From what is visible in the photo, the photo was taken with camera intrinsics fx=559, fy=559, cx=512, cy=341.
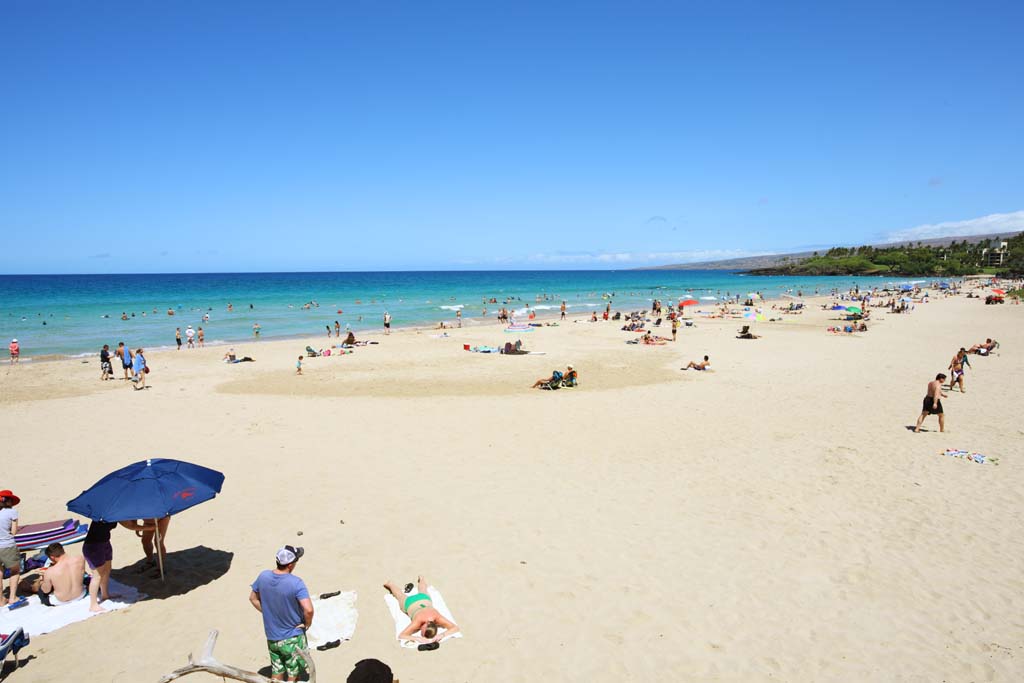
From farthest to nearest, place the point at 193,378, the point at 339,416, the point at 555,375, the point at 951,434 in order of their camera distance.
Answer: the point at 193,378
the point at 555,375
the point at 339,416
the point at 951,434

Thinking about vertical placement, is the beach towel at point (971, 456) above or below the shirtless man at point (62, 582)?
below

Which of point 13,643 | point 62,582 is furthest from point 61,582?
point 13,643

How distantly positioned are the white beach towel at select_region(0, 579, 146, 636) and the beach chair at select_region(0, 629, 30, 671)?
42 cm

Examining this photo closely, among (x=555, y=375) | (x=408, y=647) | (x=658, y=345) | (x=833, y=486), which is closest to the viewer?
(x=408, y=647)

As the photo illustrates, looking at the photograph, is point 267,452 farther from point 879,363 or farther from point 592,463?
point 879,363

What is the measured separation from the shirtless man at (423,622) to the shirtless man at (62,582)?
339cm

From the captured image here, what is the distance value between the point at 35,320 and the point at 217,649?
171 feet

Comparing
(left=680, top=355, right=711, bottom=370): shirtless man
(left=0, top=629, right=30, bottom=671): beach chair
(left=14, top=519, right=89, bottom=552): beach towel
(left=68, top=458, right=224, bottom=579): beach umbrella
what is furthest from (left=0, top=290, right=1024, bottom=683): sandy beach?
(left=680, top=355, right=711, bottom=370): shirtless man

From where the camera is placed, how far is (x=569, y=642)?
5484mm

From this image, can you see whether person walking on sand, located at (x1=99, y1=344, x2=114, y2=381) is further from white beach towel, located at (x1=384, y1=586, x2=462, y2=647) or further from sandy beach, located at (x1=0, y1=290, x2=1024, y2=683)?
white beach towel, located at (x1=384, y1=586, x2=462, y2=647)

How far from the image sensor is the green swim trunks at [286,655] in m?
4.61

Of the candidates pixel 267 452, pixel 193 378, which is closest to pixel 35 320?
pixel 193 378

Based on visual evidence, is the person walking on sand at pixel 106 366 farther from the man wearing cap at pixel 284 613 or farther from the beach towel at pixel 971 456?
the beach towel at pixel 971 456

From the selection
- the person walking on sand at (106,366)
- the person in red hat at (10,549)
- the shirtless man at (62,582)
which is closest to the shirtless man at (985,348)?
the shirtless man at (62,582)
